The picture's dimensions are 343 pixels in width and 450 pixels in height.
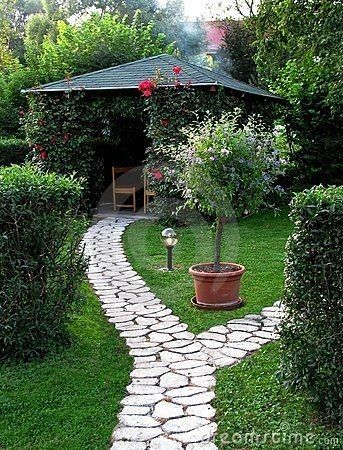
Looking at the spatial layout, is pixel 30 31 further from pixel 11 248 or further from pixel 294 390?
pixel 294 390

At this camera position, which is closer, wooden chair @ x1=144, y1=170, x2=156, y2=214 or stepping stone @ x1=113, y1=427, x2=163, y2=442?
stepping stone @ x1=113, y1=427, x2=163, y2=442

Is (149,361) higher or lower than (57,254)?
lower

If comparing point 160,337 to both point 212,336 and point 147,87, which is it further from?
point 147,87

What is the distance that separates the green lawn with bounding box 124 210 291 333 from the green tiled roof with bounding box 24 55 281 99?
8.23 ft

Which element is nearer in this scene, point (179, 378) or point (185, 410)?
point (185, 410)

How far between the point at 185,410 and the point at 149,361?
86 cm

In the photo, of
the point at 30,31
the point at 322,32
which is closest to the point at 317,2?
the point at 322,32

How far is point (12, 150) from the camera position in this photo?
523 inches

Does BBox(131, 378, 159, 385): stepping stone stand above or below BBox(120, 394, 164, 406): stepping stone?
above

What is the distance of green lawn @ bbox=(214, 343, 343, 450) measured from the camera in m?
3.06

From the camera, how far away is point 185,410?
3.48 m

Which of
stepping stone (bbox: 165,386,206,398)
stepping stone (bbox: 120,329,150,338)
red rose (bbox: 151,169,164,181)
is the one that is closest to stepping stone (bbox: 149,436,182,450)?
stepping stone (bbox: 165,386,206,398)

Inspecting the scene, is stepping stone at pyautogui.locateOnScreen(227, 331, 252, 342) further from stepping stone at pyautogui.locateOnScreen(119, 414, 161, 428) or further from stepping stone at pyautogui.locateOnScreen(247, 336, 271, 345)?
stepping stone at pyautogui.locateOnScreen(119, 414, 161, 428)

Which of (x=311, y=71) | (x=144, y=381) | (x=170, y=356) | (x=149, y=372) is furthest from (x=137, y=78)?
(x=144, y=381)
